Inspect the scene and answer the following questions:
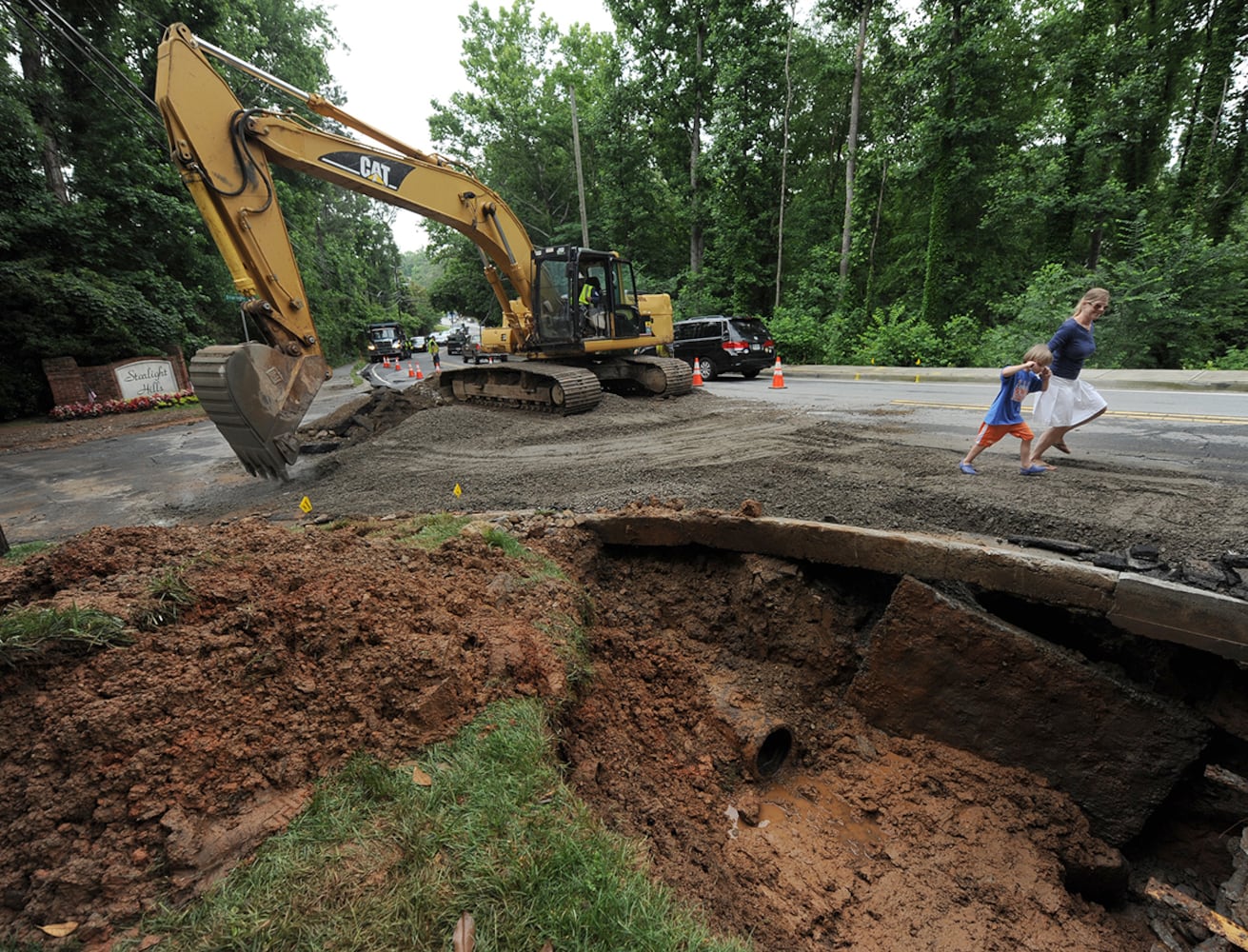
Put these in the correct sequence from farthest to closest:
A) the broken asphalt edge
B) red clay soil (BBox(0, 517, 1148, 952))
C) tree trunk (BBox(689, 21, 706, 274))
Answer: tree trunk (BBox(689, 21, 706, 274))
the broken asphalt edge
red clay soil (BBox(0, 517, 1148, 952))

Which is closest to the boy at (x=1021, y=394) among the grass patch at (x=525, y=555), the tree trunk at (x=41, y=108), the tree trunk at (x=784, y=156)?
the grass patch at (x=525, y=555)

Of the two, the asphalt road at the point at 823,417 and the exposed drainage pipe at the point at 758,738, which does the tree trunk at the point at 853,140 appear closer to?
the asphalt road at the point at 823,417

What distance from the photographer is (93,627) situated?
7.22 ft

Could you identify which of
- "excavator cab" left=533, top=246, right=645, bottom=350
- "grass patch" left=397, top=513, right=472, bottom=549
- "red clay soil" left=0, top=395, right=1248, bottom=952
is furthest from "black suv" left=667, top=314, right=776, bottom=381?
"grass patch" left=397, top=513, right=472, bottom=549

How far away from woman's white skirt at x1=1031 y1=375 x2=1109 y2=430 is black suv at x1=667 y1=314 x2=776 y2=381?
10628 millimetres

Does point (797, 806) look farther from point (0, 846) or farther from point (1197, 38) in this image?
point (1197, 38)

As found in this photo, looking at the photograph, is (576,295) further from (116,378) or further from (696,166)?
(696,166)

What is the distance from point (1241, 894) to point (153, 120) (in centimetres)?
2556

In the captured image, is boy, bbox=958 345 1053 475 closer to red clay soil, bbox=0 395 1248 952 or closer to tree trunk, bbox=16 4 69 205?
red clay soil, bbox=0 395 1248 952

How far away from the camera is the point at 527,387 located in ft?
32.7

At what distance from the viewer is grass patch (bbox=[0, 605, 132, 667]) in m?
2.03

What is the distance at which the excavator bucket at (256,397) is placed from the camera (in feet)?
19.4

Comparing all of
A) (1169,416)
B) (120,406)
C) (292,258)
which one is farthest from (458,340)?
(1169,416)

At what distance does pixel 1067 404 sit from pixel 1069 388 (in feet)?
0.47
